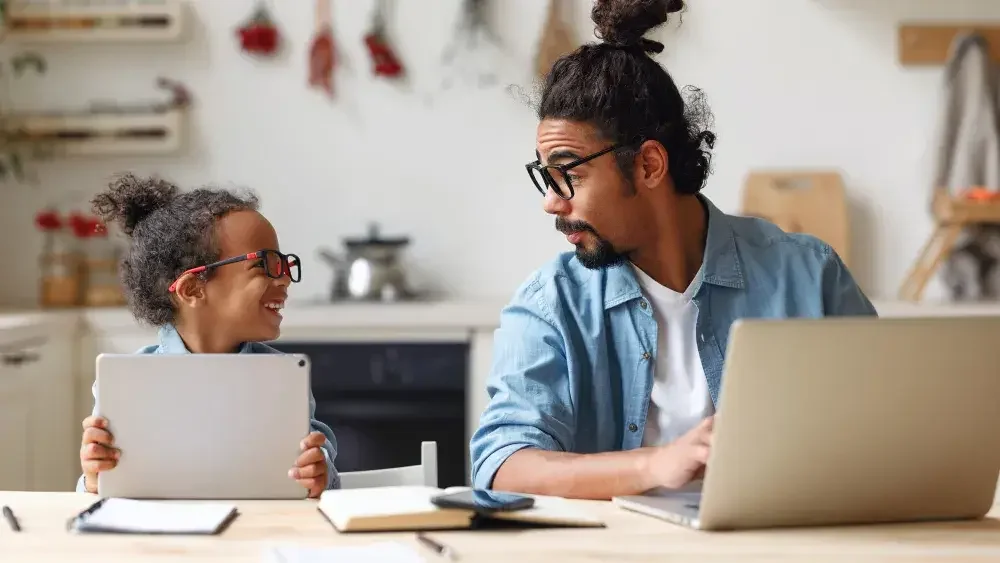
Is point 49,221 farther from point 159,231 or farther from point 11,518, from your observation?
point 11,518

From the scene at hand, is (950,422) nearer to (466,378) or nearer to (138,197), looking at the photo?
(138,197)

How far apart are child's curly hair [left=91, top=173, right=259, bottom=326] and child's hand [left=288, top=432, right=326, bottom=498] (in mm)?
492

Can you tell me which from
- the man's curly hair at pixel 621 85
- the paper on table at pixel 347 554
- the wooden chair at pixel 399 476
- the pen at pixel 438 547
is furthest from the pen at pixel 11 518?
the man's curly hair at pixel 621 85

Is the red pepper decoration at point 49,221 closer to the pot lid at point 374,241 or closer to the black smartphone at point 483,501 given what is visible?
the pot lid at point 374,241

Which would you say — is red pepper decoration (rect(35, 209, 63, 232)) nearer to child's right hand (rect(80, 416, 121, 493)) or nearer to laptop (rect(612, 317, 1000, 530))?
child's right hand (rect(80, 416, 121, 493))

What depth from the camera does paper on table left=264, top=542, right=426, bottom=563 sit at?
1068 mm

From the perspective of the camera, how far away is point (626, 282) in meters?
1.80

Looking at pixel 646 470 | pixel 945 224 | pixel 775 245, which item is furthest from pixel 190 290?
pixel 945 224

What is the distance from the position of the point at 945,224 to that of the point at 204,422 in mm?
2885

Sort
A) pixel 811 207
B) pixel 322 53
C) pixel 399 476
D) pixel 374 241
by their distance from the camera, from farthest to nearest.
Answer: pixel 322 53 → pixel 811 207 → pixel 374 241 → pixel 399 476

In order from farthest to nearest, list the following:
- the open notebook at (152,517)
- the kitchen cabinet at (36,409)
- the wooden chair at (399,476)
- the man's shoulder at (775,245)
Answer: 1. the kitchen cabinet at (36,409)
2. the man's shoulder at (775,245)
3. the wooden chair at (399,476)
4. the open notebook at (152,517)

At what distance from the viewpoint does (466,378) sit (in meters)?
3.37

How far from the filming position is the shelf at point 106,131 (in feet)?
12.4

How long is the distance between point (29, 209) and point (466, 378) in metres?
1.68
